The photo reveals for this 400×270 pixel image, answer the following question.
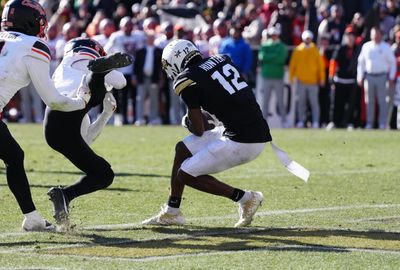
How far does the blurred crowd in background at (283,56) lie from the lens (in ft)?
69.9

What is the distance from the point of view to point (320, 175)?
12844 mm

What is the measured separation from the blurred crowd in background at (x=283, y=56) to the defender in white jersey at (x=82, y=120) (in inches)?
486

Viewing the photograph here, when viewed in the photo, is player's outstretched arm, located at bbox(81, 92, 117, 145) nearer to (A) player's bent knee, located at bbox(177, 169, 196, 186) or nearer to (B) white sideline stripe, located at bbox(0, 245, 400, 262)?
(A) player's bent knee, located at bbox(177, 169, 196, 186)

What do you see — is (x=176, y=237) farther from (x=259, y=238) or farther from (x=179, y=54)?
(x=179, y=54)

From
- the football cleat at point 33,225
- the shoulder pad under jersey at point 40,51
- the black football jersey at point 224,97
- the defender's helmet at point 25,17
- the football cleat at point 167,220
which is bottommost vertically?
the football cleat at point 167,220

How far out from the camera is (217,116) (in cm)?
836

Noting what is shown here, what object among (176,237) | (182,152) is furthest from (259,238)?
(182,152)

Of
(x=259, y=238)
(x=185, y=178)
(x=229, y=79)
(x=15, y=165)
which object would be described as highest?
(x=229, y=79)

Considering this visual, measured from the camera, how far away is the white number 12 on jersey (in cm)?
828

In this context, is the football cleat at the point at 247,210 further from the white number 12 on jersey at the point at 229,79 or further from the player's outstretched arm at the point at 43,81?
the player's outstretched arm at the point at 43,81

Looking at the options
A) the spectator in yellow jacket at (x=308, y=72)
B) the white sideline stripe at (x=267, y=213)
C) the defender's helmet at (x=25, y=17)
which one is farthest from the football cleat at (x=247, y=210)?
the spectator in yellow jacket at (x=308, y=72)

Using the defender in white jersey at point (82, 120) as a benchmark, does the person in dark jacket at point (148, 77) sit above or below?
below

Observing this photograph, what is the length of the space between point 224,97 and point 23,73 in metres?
1.49

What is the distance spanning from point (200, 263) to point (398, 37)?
15.1 meters
